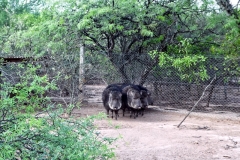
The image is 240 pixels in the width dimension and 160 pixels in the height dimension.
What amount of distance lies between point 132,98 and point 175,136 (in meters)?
3.36

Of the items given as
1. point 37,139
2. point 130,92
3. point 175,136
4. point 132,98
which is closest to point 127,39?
point 130,92

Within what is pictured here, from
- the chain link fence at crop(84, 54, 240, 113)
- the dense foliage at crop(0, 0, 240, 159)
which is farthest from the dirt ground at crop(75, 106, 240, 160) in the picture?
the dense foliage at crop(0, 0, 240, 159)

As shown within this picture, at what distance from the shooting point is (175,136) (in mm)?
7957

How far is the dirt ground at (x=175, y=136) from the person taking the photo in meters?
6.39

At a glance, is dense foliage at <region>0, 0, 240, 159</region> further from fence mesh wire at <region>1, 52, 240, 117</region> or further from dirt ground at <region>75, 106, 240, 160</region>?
dirt ground at <region>75, 106, 240, 160</region>

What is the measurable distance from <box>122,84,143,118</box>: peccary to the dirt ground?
34 cm

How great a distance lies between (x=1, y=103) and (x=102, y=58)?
962cm

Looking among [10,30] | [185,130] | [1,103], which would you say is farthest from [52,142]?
[10,30]

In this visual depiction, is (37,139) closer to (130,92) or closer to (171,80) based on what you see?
(130,92)

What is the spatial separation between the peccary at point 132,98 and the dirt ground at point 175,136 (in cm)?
34

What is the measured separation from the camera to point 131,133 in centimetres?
833

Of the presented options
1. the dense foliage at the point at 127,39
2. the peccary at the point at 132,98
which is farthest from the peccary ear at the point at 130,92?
the dense foliage at the point at 127,39

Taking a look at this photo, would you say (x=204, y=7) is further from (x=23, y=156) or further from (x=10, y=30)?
(x=23, y=156)

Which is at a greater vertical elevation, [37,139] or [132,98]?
[37,139]
